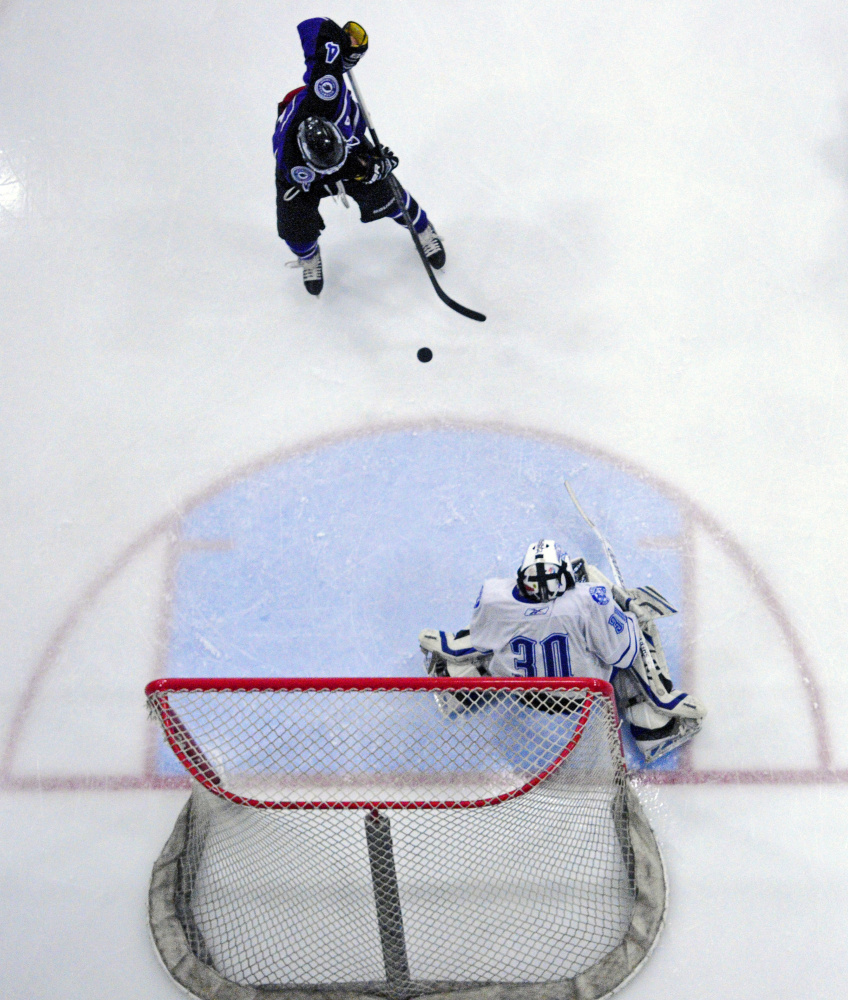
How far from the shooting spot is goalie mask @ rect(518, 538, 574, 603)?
295cm

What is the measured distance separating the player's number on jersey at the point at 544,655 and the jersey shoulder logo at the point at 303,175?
1.82 metres

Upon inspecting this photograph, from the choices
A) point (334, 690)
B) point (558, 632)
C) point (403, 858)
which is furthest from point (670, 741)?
point (334, 690)

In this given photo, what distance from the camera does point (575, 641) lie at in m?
3.01

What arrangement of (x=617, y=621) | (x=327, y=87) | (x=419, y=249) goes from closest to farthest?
(x=617, y=621), (x=327, y=87), (x=419, y=249)

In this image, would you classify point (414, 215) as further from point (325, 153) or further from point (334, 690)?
point (334, 690)

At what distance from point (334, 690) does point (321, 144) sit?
193cm

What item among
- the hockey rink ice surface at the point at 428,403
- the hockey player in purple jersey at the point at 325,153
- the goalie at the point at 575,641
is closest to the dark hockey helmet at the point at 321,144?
the hockey player in purple jersey at the point at 325,153

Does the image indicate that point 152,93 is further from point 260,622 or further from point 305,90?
point 260,622

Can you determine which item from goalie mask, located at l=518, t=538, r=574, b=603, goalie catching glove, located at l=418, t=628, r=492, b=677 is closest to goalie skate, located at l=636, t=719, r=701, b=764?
goalie catching glove, located at l=418, t=628, r=492, b=677

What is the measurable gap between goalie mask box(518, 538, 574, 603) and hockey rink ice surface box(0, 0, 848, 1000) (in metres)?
0.67

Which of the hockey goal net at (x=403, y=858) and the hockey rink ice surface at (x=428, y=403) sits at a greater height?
the hockey rink ice surface at (x=428, y=403)

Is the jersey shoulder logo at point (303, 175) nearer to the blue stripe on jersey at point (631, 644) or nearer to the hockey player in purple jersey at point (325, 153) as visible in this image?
the hockey player in purple jersey at point (325, 153)

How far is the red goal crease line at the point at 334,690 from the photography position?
2.58m

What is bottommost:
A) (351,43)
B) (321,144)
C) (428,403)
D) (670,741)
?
(670,741)
